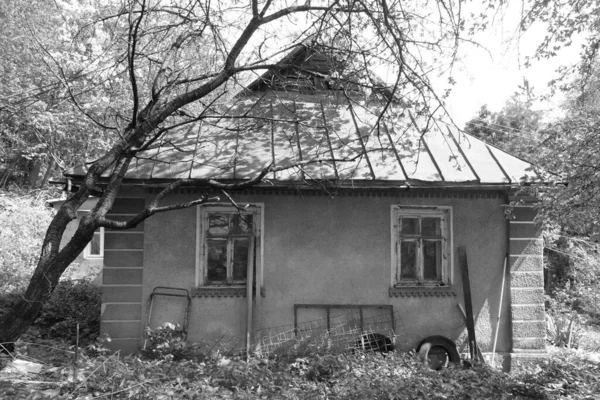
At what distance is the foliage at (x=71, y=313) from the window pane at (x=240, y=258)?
2.99m

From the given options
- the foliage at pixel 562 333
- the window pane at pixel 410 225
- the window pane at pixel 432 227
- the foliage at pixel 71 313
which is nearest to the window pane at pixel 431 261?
the window pane at pixel 432 227

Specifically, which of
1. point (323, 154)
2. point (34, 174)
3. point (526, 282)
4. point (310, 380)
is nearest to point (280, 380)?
point (310, 380)

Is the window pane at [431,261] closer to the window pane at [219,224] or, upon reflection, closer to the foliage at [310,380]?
the foliage at [310,380]

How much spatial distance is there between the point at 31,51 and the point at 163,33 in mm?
8388

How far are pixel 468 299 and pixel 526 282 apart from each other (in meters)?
1.11

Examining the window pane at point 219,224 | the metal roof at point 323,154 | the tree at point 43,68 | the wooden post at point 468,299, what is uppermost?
the tree at point 43,68

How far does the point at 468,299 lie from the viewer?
8.06 m

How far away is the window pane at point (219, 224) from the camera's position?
813 cm

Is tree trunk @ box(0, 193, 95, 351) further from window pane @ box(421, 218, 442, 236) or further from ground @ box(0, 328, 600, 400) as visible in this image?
window pane @ box(421, 218, 442, 236)

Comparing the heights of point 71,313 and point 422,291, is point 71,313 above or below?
below

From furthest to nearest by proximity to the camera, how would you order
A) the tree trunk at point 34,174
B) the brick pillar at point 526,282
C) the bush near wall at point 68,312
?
1. the tree trunk at point 34,174
2. the bush near wall at point 68,312
3. the brick pillar at point 526,282

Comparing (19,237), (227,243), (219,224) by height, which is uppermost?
(219,224)

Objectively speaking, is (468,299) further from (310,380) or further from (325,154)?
(310,380)

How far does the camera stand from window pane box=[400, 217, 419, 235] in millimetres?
8430
